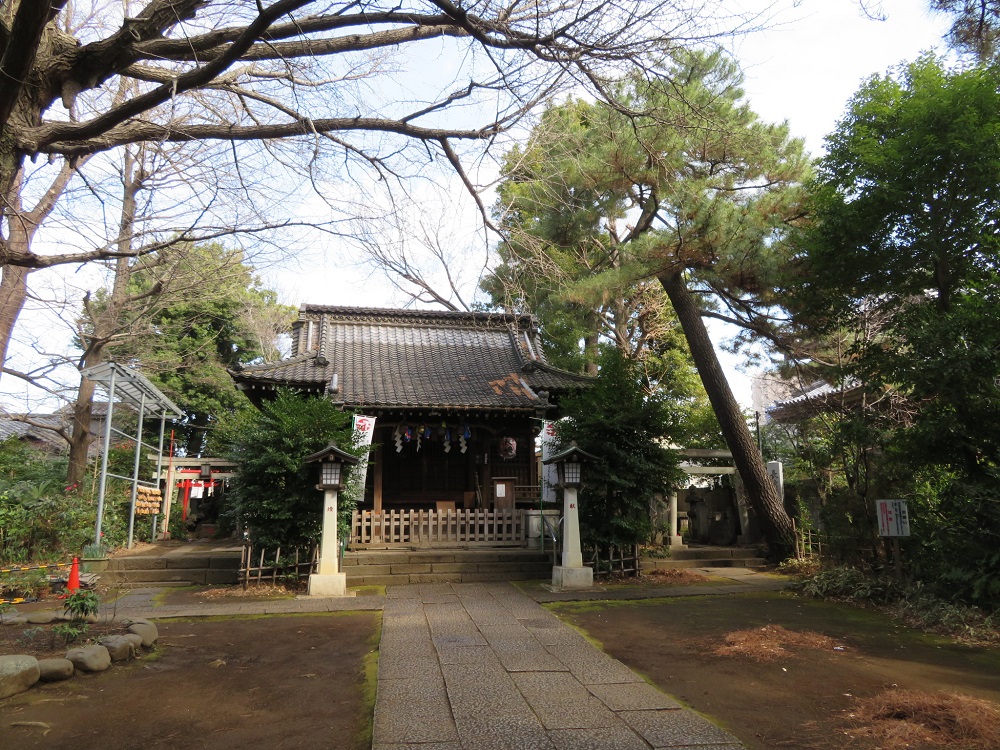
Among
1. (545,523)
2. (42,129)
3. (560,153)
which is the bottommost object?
(545,523)

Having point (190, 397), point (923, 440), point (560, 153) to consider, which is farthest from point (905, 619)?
point (190, 397)

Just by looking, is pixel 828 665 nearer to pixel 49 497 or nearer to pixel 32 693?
pixel 32 693

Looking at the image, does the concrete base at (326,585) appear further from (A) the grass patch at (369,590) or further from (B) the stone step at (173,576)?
(B) the stone step at (173,576)

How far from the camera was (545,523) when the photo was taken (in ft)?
37.7

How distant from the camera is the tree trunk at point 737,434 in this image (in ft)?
38.8

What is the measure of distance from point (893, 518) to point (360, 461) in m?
7.21

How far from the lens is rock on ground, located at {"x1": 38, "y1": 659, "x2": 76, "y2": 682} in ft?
15.3

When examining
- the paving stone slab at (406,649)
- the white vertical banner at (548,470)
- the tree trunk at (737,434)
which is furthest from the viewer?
the tree trunk at (737,434)

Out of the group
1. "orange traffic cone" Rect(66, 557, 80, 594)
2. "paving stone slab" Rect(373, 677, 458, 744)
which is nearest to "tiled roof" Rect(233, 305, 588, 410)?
"orange traffic cone" Rect(66, 557, 80, 594)

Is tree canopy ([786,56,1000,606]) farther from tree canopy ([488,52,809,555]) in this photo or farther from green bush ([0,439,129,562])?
green bush ([0,439,129,562])

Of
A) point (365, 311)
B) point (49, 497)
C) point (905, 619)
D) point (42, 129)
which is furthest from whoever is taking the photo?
point (365, 311)

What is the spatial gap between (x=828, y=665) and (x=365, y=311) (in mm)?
13247

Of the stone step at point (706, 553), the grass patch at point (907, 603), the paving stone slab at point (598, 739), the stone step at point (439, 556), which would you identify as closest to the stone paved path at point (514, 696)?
the paving stone slab at point (598, 739)

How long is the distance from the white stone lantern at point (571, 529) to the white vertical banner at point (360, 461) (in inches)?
122
